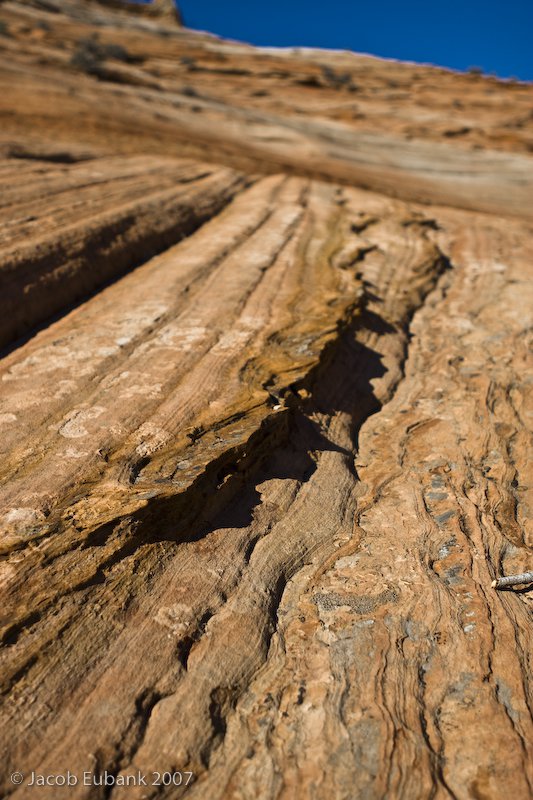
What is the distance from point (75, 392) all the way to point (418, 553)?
2.23 meters

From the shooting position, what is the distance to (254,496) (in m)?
3.23

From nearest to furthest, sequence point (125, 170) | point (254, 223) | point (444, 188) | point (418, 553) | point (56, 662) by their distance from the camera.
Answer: point (56, 662) → point (418, 553) → point (254, 223) → point (125, 170) → point (444, 188)

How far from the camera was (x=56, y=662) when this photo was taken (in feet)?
7.25

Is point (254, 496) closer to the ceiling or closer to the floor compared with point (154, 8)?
→ closer to the floor

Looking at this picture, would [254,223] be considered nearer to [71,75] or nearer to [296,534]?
[296,534]

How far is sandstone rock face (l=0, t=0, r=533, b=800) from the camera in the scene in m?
2.12

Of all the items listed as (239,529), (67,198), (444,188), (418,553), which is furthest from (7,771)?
(444,188)

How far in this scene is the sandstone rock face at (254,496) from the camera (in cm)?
212

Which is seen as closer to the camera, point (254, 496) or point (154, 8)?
point (254, 496)

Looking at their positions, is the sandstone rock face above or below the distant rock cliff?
below

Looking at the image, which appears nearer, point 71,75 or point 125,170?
point 125,170

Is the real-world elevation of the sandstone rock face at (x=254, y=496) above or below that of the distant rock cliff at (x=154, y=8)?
below

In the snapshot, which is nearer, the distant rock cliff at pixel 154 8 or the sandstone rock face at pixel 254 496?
the sandstone rock face at pixel 254 496

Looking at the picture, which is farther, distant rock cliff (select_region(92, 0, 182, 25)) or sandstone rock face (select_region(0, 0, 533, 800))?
distant rock cliff (select_region(92, 0, 182, 25))
